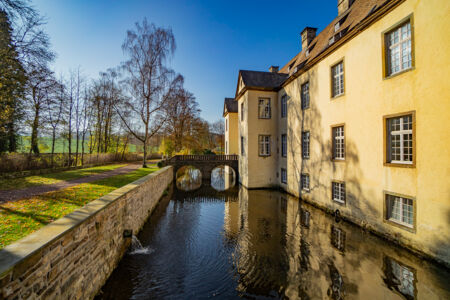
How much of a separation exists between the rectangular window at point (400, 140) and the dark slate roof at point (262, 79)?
11.6 m

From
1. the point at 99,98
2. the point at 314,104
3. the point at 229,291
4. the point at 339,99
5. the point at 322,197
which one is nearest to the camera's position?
the point at 229,291

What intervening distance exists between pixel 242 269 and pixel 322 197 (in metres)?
7.79

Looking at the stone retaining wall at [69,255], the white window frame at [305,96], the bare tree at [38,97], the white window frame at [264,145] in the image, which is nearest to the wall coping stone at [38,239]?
the stone retaining wall at [69,255]

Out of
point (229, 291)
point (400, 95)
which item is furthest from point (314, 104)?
point (229, 291)

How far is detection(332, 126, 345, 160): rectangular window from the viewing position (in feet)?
34.4

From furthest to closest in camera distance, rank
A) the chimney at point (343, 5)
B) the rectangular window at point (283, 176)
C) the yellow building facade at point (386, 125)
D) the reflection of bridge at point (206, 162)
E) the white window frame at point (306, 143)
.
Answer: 1. the reflection of bridge at point (206, 162)
2. the rectangular window at point (283, 176)
3. the chimney at point (343, 5)
4. the white window frame at point (306, 143)
5. the yellow building facade at point (386, 125)

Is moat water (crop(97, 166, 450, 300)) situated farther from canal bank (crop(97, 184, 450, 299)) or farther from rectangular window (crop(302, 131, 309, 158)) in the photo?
rectangular window (crop(302, 131, 309, 158))

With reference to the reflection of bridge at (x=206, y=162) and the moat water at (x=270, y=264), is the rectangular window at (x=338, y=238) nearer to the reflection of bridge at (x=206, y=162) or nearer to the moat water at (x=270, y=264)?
the moat water at (x=270, y=264)

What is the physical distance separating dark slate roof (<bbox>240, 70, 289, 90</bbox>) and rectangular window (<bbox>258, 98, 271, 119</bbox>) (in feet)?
3.77

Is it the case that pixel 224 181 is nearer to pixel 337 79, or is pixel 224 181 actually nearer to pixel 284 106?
pixel 284 106

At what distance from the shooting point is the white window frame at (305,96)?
13797 millimetres

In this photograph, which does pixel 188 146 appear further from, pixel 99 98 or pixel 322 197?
pixel 322 197

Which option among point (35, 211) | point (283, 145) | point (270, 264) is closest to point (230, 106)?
point (283, 145)

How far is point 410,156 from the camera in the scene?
7.08m
